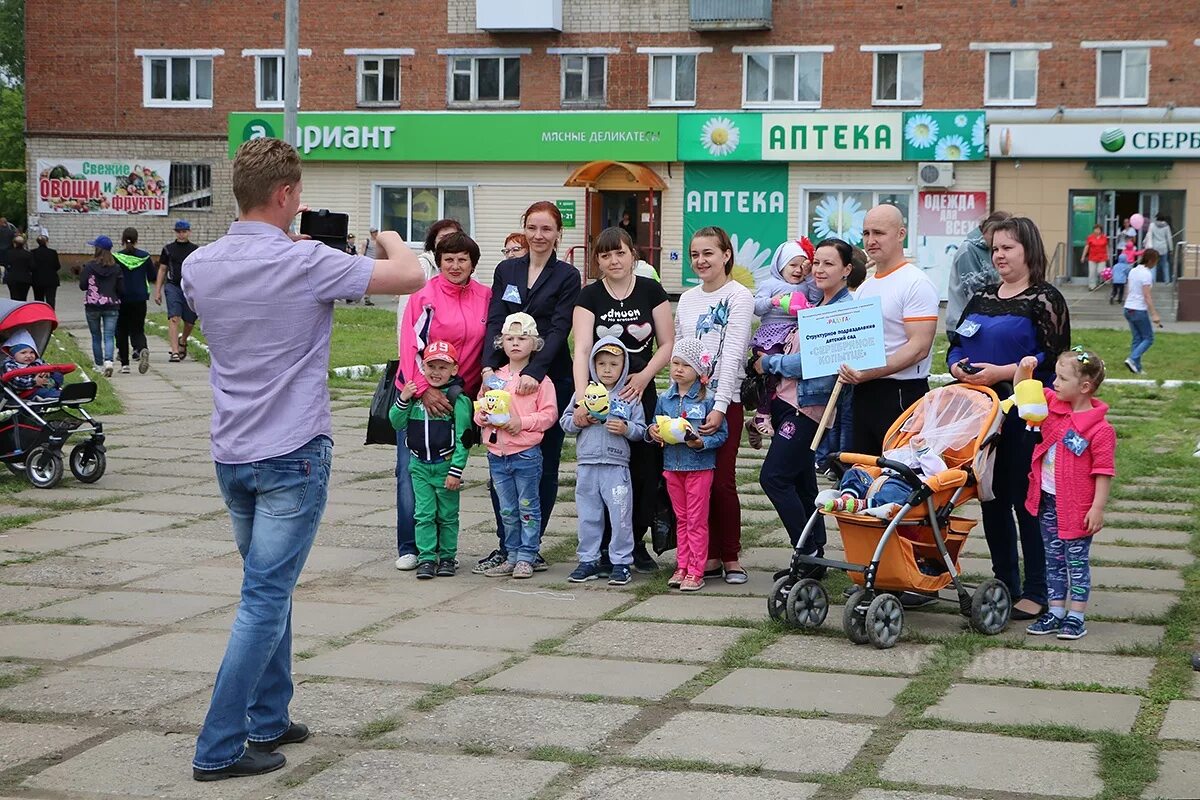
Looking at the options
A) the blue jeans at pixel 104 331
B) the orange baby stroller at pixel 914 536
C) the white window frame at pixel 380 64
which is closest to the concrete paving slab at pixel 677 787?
the orange baby stroller at pixel 914 536

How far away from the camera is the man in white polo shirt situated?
729 centimetres

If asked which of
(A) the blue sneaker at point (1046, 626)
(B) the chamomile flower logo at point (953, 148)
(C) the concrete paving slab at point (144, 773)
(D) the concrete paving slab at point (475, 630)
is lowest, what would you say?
(C) the concrete paving slab at point (144, 773)

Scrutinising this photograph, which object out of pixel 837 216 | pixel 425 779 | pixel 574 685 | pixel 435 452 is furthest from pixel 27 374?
pixel 837 216

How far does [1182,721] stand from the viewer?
5.44 meters

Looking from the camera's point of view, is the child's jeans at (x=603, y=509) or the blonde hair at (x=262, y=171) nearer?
the blonde hair at (x=262, y=171)

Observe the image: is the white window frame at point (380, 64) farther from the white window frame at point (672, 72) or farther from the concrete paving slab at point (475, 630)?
the concrete paving slab at point (475, 630)

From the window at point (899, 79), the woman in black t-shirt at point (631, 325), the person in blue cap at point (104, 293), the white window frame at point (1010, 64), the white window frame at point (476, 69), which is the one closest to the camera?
the woman in black t-shirt at point (631, 325)

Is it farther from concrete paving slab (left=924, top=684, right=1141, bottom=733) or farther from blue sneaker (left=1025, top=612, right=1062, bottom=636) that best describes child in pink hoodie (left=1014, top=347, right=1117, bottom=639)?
concrete paving slab (left=924, top=684, right=1141, bottom=733)

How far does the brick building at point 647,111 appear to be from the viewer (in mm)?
36625

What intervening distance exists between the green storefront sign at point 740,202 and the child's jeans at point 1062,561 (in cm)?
3186

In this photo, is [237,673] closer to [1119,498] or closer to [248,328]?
[248,328]

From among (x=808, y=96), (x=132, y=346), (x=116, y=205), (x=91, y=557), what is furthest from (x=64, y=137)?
(x=91, y=557)

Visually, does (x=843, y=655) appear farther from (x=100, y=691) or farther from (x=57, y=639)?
(x=57, y=639)

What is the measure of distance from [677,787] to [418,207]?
3718cm
